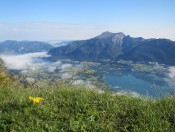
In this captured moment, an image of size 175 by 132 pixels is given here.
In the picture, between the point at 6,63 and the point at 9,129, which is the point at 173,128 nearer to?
the point at 9,129

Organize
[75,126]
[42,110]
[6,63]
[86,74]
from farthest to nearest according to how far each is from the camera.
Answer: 1. [6,63]
2. [86,74]
3. [42,110]
4. [75,126]

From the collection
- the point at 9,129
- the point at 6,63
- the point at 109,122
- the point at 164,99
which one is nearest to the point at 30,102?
the point at 9,129

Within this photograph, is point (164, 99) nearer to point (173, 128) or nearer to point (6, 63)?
point (173, 128)

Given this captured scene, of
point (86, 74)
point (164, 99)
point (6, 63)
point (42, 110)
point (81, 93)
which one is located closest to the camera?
point (42, 110)

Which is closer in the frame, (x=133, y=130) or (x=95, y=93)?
(x=133, y=130)

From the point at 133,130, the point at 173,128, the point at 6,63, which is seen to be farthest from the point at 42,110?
the point at 6,63

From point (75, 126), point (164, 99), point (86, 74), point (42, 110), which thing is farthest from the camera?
point (86, 74)
